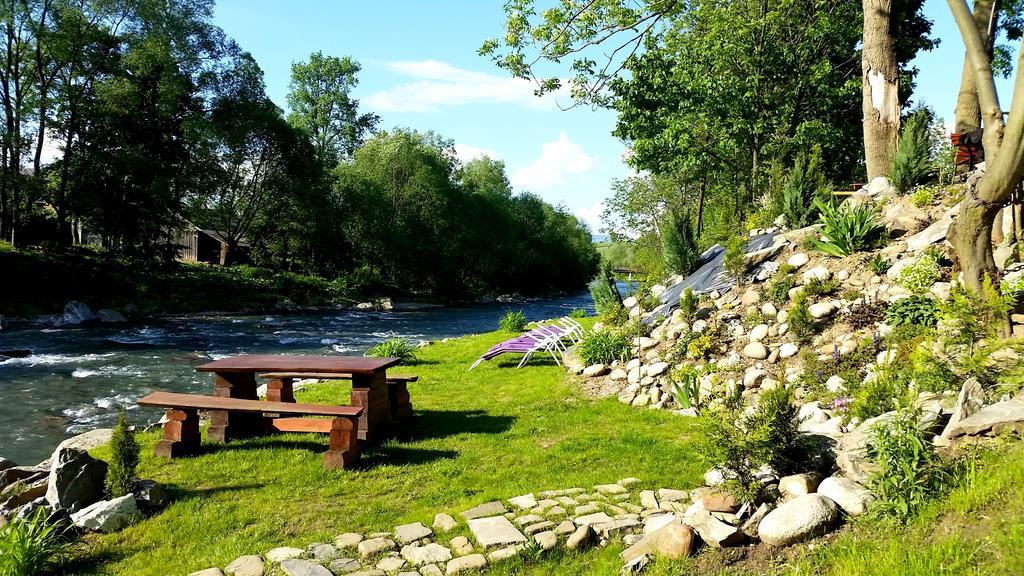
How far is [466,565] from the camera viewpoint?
3.81 meters

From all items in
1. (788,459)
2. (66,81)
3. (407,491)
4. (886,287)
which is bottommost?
(407,491)

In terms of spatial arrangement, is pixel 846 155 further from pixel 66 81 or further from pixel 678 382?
pixel 66 81

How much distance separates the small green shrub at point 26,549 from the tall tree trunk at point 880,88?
13154 mm

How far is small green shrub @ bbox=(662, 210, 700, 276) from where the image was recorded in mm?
11773

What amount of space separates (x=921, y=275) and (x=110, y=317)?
27301mm

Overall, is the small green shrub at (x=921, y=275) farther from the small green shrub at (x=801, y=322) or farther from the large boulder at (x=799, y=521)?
the large boulder at (x=799, y=521)

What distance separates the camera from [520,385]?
34.0ft

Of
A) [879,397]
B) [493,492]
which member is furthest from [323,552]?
[879,397]

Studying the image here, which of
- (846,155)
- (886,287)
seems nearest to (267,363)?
(886,287)

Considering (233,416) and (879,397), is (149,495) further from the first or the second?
(879,397)

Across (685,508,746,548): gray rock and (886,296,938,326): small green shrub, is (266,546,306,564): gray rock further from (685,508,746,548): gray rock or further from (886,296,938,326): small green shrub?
(886,296,938,326): small green shrub

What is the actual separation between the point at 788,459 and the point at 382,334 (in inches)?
756

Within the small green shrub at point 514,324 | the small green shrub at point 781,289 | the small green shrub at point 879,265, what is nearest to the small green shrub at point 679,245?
the small green shrub at point 781,289

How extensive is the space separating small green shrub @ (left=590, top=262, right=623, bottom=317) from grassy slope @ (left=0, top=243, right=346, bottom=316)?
2269 centimetres
